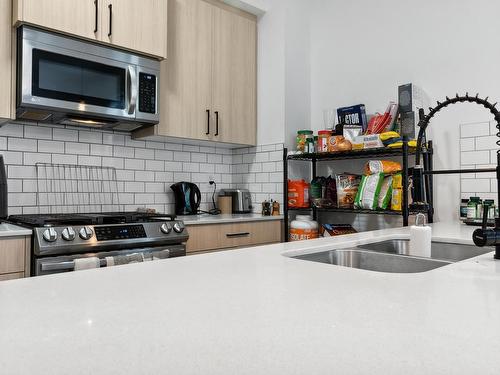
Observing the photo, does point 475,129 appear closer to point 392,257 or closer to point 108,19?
point 392,257

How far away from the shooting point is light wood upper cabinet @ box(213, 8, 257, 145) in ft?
10.5

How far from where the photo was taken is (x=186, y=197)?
3115 millimetres

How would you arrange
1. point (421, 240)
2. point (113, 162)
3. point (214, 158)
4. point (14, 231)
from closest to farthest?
point (421, 240)
point (14, 231)
point (113, 162)
point (214, 158)

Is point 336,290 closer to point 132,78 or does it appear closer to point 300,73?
point 132,78

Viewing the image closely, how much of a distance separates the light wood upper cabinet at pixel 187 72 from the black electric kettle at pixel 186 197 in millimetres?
399

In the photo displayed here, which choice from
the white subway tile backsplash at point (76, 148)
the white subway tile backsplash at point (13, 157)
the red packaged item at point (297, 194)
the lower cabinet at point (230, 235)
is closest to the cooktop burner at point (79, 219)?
the lower cabinet at point (230, 235)

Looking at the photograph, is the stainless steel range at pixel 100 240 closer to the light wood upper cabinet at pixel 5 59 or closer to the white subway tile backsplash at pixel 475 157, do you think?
the light wood upper cabinet at pixel 5 59

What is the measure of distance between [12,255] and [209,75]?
6.14 feet

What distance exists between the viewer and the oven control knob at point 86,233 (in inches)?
79.9

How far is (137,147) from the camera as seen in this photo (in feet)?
9.99

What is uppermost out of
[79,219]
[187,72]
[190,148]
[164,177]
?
[187,72]

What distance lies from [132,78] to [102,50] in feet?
0.75

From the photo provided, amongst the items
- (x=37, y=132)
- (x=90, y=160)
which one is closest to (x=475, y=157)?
(x=90, y=160)

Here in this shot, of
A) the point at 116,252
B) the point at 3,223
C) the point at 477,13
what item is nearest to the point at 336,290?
the point at 116,252
